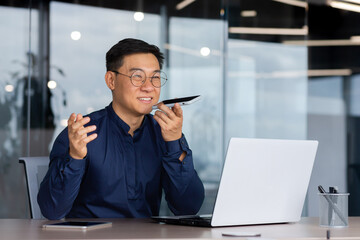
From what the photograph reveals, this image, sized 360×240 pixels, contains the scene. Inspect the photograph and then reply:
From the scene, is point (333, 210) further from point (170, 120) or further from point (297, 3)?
point (297, 3)

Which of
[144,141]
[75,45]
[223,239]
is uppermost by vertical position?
[75,45]

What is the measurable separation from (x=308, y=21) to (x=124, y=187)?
356 centimetres

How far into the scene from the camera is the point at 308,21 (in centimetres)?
522

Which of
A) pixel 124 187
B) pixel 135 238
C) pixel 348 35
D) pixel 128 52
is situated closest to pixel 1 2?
pixel 128 52

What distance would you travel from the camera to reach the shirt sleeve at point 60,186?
6.43 ft

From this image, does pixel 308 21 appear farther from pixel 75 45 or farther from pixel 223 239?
pixel 223 239

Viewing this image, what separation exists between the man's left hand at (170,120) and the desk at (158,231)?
1.26ft

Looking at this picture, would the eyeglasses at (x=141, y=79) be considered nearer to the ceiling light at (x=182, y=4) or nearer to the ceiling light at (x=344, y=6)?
the ceiling light at (x=182, y=4)

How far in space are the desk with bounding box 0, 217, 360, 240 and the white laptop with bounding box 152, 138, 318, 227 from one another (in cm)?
4

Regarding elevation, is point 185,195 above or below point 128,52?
below

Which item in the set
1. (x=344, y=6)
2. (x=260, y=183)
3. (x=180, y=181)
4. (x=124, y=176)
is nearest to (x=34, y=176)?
(x=124, y=176)

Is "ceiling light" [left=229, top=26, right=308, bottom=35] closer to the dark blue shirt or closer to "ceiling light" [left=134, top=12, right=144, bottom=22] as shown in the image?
"ceiling light" [left=134, top=12, right=144, bottom=22]

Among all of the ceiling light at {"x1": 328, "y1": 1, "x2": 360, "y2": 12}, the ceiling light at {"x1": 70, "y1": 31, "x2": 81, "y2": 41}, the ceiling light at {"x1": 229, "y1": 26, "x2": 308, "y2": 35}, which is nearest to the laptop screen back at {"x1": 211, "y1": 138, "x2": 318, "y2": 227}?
the ceiling light at {"x1": 70, "y1": 31, "x2": 81, "y2": 41}

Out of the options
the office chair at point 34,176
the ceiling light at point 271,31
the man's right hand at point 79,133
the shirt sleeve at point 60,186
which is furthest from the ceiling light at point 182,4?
the man's right hand at point 79,133
